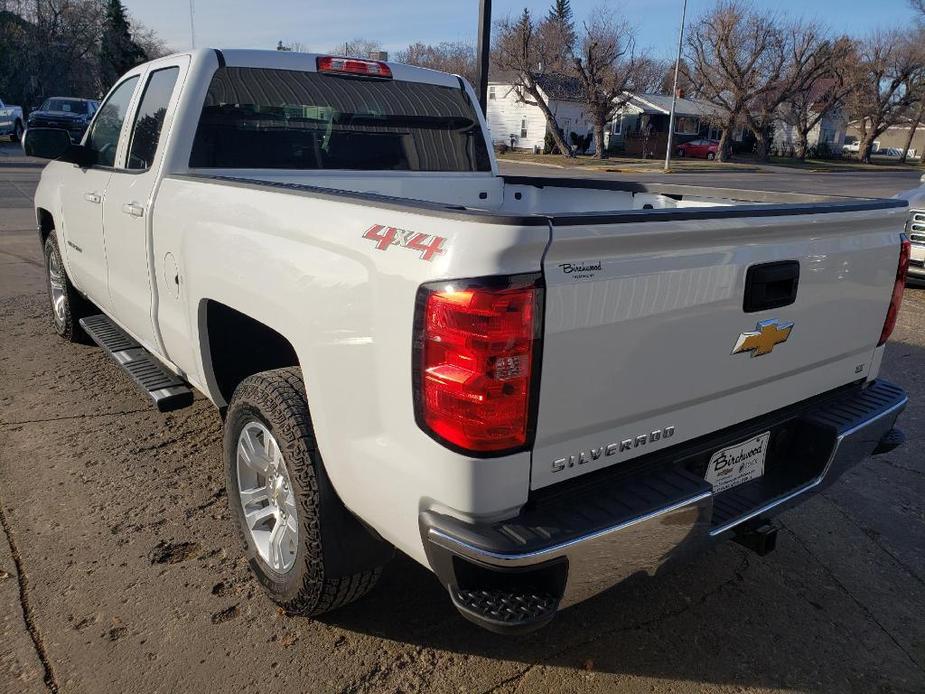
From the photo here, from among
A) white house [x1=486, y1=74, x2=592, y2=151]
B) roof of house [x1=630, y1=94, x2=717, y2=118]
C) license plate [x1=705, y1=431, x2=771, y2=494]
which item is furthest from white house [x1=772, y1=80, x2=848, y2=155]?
license plate [x1=705, y1=431, x2=771, y2=494]

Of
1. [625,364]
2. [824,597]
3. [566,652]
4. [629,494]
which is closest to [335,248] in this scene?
[625,364]

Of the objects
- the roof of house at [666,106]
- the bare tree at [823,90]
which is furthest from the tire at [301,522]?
the roof of house at [666,106]

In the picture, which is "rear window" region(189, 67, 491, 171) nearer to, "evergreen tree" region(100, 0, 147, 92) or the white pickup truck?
the white pickup truck

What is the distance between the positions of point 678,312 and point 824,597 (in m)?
1.64

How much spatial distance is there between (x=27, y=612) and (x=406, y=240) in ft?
6.69

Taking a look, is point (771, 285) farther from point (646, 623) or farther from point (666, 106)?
point (666, 106)

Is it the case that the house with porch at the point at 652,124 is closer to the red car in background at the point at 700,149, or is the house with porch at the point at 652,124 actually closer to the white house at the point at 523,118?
the red car in background at the point at 700,149

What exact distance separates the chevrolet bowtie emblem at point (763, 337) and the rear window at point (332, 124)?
7.76 feet

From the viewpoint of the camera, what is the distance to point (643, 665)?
8.58 feet

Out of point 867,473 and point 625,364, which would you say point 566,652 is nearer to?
point 625,364

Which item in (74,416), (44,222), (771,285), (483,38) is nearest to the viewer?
(771,285)

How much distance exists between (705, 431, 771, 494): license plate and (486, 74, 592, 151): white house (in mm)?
49185

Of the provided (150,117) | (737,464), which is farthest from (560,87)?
(737,464)

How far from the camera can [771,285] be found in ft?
7.88
